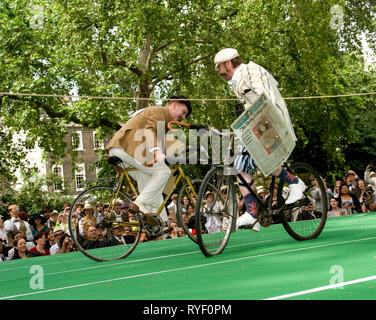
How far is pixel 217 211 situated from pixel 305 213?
4.60ft

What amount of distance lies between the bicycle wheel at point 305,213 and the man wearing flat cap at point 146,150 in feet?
4.83

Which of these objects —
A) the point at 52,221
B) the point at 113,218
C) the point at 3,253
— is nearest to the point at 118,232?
the point at 113,218

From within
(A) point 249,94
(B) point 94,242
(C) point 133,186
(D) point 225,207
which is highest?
(A) point 249,94

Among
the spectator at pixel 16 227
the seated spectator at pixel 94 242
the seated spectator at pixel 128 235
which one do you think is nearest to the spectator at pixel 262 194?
the seated spectator at pixel 128 235

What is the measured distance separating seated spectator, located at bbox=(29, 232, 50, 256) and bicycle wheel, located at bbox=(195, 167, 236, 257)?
18.5ft

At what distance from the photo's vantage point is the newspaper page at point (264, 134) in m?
6.12

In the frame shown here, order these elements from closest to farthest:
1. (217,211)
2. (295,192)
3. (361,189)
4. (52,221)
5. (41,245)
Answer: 1. (217,211)
2. (295,192)
3. (41,245)
4. (52,221)
5. (361,189)

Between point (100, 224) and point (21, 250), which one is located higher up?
point (100, 224)

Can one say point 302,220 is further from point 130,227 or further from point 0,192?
point 0,192

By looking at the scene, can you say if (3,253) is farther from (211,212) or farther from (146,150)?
(211,212)

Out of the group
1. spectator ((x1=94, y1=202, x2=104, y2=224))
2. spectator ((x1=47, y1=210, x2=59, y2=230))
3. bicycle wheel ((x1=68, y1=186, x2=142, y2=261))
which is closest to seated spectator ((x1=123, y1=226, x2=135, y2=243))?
bicycle wheel ((x1=68, y1=186, x2=142, y2=261))

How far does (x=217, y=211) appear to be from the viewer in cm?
655

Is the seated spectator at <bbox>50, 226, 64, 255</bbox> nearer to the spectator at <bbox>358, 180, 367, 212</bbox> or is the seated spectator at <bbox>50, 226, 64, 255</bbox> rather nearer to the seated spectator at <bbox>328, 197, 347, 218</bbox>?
the seated spectator at <bbox>328, 197, 347, 218</bbox>
